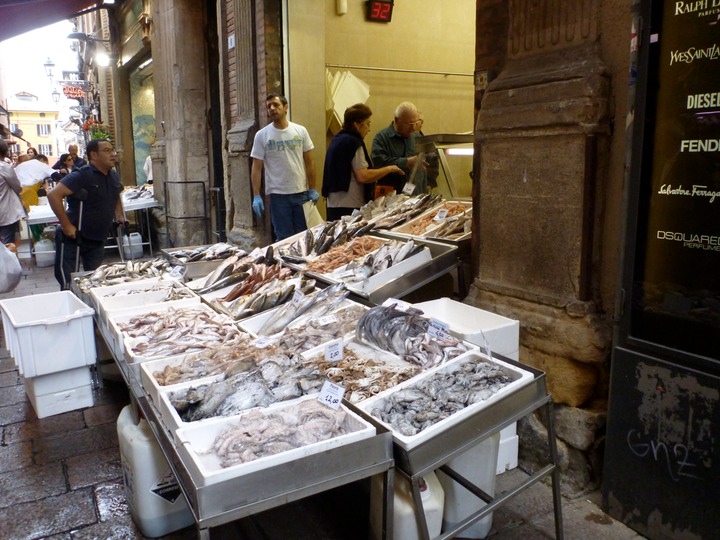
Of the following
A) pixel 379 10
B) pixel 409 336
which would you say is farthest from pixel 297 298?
pixel 379 10

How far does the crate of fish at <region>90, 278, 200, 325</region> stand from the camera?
3.96 metres

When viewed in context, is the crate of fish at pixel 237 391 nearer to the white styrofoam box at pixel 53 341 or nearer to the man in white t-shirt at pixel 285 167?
the white styrofoam box at pixel 53 341

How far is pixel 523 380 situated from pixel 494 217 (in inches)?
59.2

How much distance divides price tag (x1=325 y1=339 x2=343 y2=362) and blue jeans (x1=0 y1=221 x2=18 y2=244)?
6697 millimetres

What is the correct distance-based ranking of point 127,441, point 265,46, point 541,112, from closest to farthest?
1. point 127,441
2. point 541,112
3. point 265,46

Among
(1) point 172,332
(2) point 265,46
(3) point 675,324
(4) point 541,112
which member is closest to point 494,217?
(4) point 541,112

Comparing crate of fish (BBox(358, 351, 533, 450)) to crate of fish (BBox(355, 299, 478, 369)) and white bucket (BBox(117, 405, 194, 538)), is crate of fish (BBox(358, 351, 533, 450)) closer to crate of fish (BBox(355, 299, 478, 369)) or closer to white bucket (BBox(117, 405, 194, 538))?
crate of fish (BBox(355, 299, 478, 369))

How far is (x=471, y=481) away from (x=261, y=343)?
1.25m

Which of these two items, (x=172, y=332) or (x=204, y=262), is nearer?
(x=172, y=332)

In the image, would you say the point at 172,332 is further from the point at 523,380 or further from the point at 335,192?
the point at 335,192

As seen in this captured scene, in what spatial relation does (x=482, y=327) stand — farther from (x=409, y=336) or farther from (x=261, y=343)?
(x=261, y=343)

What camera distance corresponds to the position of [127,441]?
2.90 m

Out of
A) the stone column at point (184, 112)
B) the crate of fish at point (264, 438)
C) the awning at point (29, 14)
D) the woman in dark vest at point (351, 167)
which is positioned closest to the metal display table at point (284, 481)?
the crate of fish at point (264, 438)

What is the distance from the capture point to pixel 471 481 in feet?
9.20
